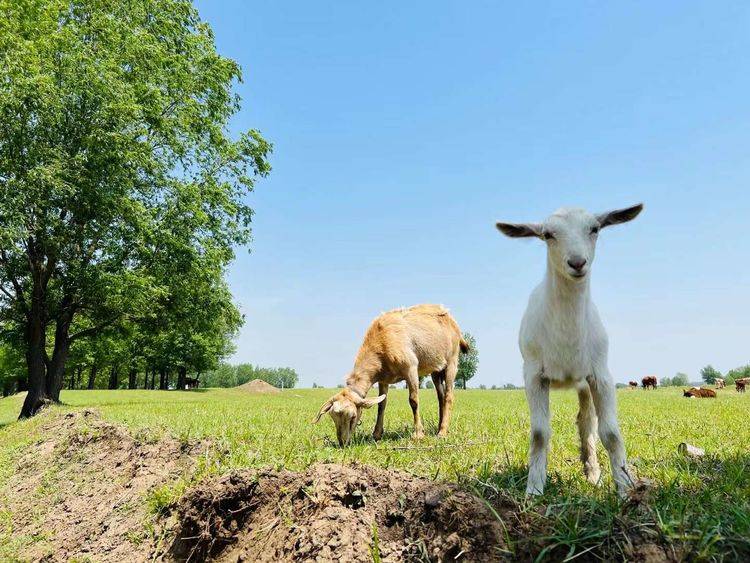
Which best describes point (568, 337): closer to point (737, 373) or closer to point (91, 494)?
point (91, 494)

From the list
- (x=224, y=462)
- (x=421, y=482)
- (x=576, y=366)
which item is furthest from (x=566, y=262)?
(x=224, y=462)

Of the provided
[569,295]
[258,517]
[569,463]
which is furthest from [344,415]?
[569,295]

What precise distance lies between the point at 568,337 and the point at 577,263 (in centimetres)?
68

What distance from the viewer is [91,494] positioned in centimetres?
710

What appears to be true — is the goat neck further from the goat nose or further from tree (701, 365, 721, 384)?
tree (701, 365, 721, 384)

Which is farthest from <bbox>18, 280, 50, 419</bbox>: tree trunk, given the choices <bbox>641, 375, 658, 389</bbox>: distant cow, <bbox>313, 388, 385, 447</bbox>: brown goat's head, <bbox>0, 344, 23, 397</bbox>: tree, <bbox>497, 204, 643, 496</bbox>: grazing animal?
<bbox>641, 375, 658, 389</bbox>: distant cow

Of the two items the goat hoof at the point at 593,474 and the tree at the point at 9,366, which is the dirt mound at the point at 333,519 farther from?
the tree at the point at 9,366

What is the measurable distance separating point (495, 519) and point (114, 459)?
21.8 feet

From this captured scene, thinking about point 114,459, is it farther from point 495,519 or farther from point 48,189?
point 48,189

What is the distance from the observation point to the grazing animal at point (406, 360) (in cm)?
884

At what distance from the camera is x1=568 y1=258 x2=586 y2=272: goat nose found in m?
4.10

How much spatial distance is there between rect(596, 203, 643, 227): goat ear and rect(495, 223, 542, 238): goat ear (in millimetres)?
512

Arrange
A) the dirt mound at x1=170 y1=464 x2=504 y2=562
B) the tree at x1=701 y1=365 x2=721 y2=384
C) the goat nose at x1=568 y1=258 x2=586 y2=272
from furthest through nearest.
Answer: the tree at x1=701 y1=365 x2=721 y2=384 → the goat nose at x1=568 y1=258 x2=586 y2=272 → the dirt mound at x1=170 y1=464 x2=504 y2=562

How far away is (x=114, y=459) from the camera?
7973mm
